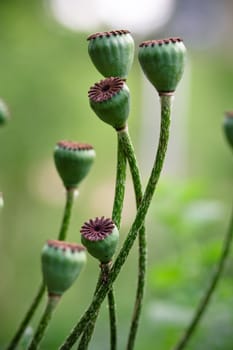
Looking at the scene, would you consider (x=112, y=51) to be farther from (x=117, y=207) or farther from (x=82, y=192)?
(x=82, y=192)

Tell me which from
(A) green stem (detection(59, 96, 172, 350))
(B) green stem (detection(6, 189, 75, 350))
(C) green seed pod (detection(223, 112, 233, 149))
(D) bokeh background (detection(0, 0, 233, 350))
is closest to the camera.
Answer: (A) green stem (detection(59, 96, 172, 350))

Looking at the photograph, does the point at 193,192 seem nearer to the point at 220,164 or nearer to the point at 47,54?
the point at 47,54

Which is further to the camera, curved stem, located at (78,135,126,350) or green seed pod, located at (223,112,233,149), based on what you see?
green seed pod, located at (223,112,233,149)

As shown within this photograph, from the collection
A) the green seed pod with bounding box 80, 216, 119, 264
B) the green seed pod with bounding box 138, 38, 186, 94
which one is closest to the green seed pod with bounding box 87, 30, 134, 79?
the green seed pod with bounding box 138, 38, 186, 94

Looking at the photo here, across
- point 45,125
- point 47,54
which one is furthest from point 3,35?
point 45,125

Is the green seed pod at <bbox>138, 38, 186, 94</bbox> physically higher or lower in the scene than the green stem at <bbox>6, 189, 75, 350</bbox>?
higher

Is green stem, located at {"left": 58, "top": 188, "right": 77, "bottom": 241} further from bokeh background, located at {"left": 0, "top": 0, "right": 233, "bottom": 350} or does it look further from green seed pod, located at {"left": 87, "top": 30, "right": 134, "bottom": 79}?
bokeh background, located at {"left": 0, "top": 0, "right": 233, "bottom": 350}

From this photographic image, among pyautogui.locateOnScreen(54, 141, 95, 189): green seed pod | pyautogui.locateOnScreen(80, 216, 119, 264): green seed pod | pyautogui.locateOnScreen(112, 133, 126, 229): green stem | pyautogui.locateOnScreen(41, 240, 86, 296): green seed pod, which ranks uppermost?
pyautogui.locateOnScreen(54, 141, 95, 189): green seed pod

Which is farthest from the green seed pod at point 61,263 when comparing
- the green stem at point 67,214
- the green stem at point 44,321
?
the green stem at point 67,214
